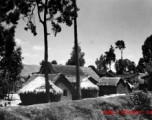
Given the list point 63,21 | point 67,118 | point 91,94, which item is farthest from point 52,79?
point 67,118

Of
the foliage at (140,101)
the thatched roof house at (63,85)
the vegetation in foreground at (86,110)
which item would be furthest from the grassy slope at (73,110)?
the thatched roof house at (63,85)

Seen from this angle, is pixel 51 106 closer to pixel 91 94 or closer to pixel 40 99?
pixel 40 99

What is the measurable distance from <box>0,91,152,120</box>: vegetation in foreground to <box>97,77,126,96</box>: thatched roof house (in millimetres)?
28336

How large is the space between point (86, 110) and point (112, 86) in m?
33.2

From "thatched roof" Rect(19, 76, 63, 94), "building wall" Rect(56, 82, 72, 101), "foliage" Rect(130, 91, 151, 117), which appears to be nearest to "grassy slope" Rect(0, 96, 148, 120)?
"foliage" Rect(130, 91, 151, 117)

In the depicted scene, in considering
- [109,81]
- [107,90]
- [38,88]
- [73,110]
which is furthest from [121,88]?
[73,110]

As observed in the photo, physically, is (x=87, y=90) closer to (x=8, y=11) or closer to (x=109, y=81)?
(x=109, y=81)

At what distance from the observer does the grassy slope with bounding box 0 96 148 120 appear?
31.1 ft

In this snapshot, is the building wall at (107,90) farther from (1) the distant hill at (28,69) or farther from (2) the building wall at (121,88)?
(1) the distant hill at (28,69)

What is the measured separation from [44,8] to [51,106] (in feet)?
44.9

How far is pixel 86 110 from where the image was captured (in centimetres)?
1225

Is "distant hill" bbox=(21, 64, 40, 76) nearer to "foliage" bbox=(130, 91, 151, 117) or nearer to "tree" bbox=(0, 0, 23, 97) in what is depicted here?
"tree" bbox=(0, 0, 23, 97)

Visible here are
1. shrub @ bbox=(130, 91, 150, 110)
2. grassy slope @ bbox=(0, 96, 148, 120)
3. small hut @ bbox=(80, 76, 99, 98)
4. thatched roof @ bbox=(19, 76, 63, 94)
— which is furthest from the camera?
small hut @ bbox=(80, 76, 99, 98)

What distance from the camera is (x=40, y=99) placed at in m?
28.8
